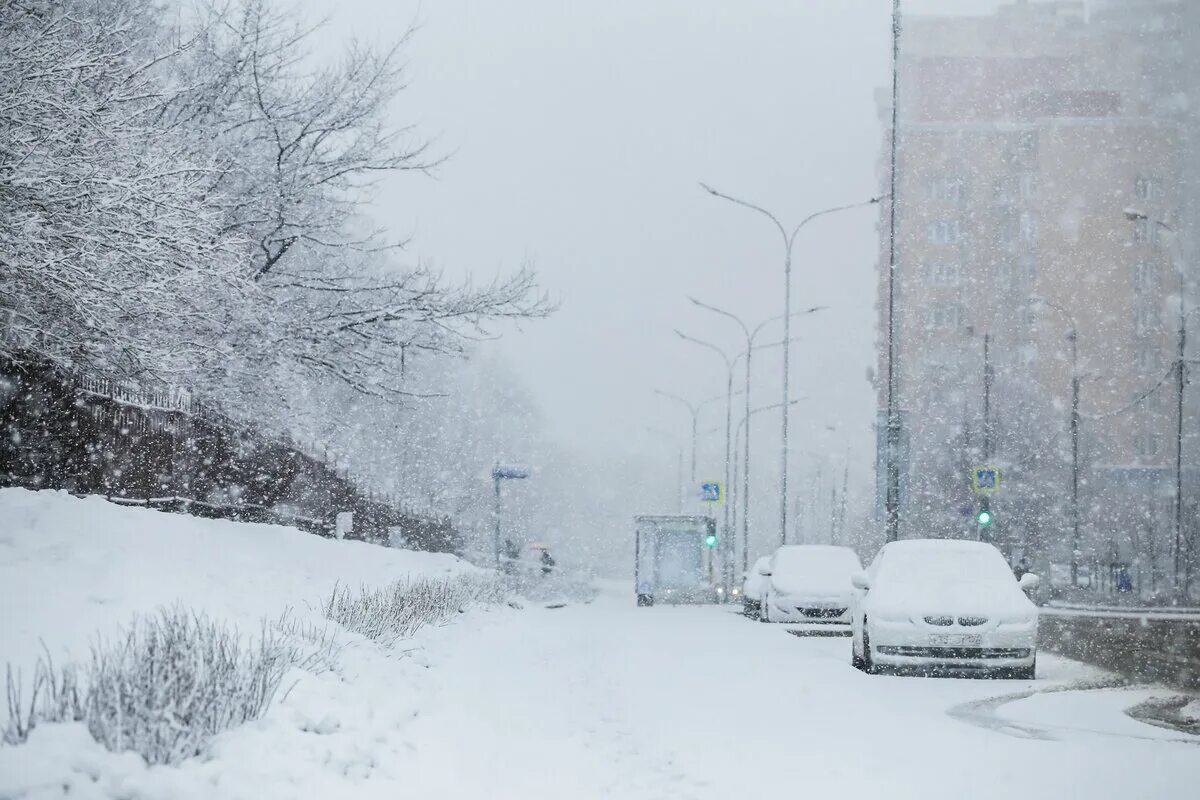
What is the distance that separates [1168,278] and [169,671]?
89.8 metres

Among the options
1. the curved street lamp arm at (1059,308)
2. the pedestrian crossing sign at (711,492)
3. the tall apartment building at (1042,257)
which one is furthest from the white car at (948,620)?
the tall apartment building at (1042,257)

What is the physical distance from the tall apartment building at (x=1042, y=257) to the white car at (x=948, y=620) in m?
48.9

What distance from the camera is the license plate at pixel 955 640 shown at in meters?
15.0

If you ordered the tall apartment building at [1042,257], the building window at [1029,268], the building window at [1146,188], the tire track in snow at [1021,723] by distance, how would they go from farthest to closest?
1. the building window at [1029,268]
2. the building window at [1146,188]
3. the tall apartment building at [1042,257]
4. the tire track in snow at [1021,723]

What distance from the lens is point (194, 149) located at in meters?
17.1

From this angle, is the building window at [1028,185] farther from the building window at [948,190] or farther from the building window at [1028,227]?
the building window at [948,190]

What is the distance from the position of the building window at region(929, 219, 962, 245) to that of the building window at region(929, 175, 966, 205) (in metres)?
1.57

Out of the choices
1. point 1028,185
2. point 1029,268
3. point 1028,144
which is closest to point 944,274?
point 1029,268

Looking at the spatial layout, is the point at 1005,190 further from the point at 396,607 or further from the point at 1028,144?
the point at 396,607

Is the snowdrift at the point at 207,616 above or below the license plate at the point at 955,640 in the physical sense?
above

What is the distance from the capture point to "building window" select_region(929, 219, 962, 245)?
95750 millimetres

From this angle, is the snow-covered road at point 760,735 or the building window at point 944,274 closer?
Result: the snow-covered road at point 760,735

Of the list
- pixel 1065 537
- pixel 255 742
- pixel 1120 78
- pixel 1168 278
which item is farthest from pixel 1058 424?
pixel 255 742

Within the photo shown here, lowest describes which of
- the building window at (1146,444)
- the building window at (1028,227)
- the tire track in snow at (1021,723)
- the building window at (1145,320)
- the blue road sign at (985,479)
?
the tire track in snow at (1021,723)
